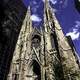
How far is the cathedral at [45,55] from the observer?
59.4ft

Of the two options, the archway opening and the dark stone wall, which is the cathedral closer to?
the archway opening

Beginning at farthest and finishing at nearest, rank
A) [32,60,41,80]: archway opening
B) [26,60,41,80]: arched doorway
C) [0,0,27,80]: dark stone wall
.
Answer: [0,0,27,80]: dark stone wall, [26,60,41,80]: arched doorway, [32,60,41,80]: archway opening

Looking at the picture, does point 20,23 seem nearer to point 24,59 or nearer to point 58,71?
point 24,59

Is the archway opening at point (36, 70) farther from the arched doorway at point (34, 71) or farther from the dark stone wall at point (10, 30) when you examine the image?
the dark stone wall at point (10, 30)

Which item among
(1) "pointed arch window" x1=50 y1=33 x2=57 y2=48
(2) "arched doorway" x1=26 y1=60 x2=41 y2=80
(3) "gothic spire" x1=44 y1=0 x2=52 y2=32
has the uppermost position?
(3) "gothic spire" x1=44 y1=0 x2=52 y2=32

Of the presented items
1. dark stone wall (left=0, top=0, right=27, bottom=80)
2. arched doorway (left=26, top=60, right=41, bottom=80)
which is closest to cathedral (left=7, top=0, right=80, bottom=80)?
arched doorway (left=26, top=60, right=41, bottom=80)

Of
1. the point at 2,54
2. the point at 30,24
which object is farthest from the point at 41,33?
the point at 2,54

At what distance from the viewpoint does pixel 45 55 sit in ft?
66.2

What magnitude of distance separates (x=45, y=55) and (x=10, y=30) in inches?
245

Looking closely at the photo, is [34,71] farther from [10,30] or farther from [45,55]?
[10,30]

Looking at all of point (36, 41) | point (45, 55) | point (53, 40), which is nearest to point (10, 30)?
point (36, 41)

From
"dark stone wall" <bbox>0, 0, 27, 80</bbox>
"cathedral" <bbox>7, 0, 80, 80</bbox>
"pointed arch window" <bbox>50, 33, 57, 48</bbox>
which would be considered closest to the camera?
"cathedral" <bbox>7, 0, 80, 80</bbox>

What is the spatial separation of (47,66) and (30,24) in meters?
7.86

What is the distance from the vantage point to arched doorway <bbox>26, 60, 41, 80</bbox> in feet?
65.5
